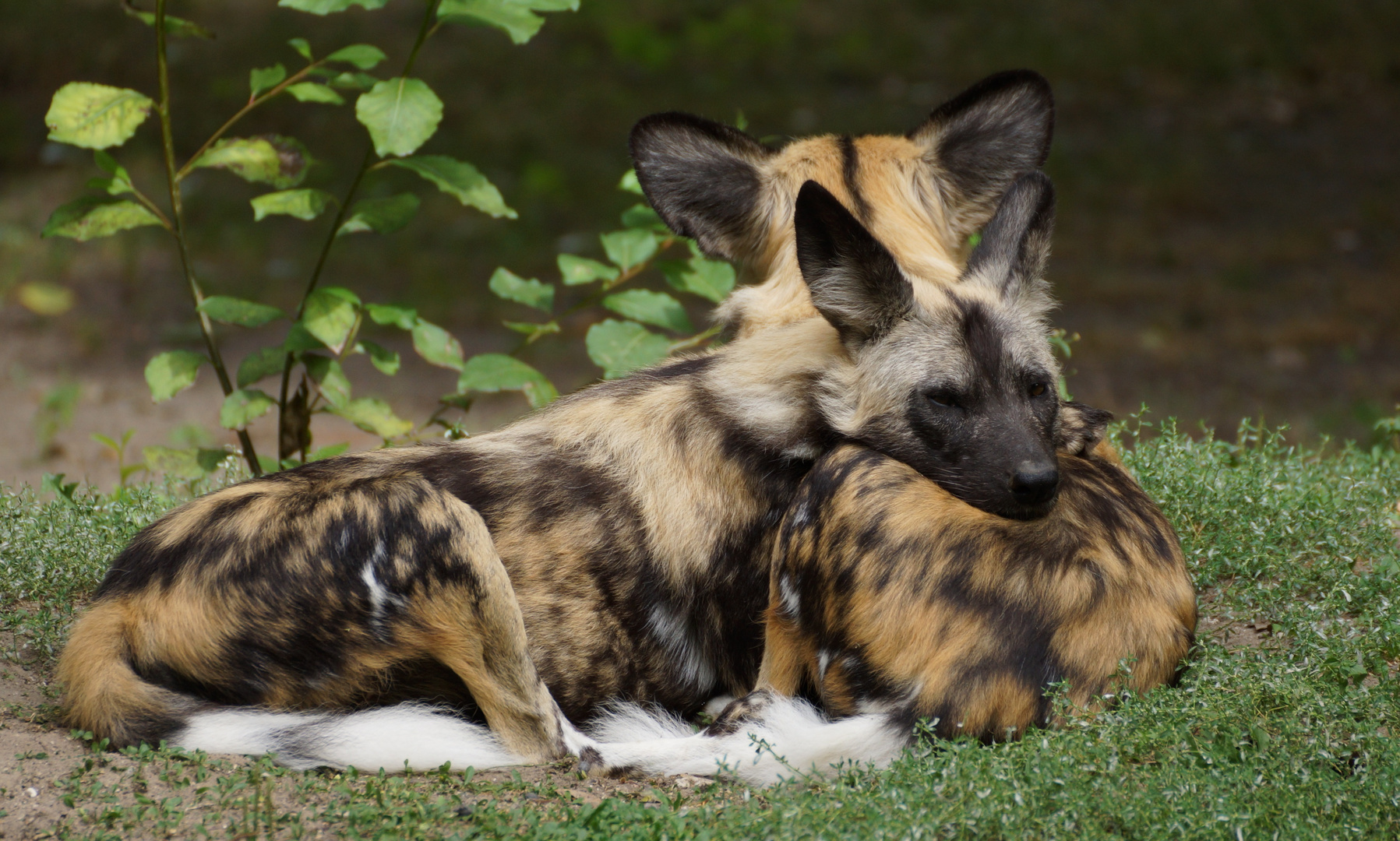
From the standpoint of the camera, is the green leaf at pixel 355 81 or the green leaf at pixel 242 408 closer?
the green leaf at pixel 355 81

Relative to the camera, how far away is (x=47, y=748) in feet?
7.95

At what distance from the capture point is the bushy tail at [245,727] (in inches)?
94.5

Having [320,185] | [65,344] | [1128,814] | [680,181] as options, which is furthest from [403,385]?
[1128,814]

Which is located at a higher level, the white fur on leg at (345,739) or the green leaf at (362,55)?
the green leaf at (362,55)

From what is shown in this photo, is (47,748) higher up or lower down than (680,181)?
lower down

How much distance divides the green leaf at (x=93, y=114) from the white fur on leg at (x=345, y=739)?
172cm

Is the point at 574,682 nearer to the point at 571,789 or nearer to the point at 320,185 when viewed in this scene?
the point at 571,789

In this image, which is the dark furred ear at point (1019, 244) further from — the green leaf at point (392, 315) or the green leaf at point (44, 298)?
the green leaf at point (44, 298)

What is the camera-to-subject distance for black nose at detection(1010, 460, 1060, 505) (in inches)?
94.7

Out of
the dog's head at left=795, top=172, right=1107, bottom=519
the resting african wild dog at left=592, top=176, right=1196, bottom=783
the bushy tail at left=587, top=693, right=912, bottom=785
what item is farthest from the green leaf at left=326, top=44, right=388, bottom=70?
the bushy tail at left=587, top=693, right=912, bottom=785

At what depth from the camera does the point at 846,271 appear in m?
2.63

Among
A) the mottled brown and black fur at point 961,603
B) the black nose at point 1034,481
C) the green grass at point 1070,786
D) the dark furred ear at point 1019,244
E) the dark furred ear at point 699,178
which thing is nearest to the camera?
the green grass at point 1070,786

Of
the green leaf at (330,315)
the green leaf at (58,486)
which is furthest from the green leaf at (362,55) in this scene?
the green leaf at (58,486)

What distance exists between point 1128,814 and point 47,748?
6.42ft
